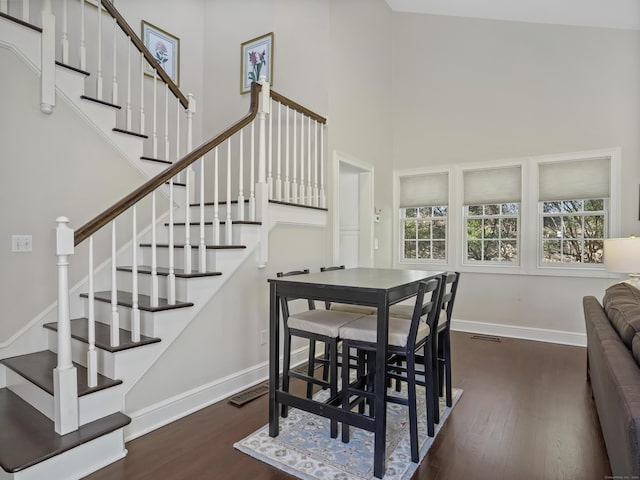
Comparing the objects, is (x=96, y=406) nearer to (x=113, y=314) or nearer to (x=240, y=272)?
(x=113, y=314)

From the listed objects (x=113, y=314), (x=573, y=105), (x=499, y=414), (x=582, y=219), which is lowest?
(x=499, y=414)

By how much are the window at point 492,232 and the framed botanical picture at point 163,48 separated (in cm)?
427

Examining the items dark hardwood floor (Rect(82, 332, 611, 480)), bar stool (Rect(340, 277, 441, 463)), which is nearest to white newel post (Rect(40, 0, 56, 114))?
dark hardwood floor (Rect(82, 332, 611, 480))

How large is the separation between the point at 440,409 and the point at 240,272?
1.82 metres

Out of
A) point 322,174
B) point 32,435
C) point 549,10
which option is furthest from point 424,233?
point 32,435

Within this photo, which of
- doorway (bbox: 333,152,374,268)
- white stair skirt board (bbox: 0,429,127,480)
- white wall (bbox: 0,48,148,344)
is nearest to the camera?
white stair skirt board (bbox: 0,429,127,480)

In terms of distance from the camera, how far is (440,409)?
2586 millimetres

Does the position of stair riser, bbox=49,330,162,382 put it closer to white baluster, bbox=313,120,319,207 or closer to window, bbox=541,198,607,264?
white baluster, bbox=313,120,319,207

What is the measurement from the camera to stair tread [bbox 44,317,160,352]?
7.05ft

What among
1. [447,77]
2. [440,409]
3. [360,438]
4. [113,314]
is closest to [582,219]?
[447,77]

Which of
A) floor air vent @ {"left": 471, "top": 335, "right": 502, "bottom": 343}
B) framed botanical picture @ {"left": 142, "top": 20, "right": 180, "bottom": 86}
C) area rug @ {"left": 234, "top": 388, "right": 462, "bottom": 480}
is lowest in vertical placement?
floor air vent @ {"left": 471, "top": 335, "right": 502, "bottom": 343}

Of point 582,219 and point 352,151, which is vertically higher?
point 352,151

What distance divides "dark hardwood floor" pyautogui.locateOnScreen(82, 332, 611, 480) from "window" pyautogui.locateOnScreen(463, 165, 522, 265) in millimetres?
1880

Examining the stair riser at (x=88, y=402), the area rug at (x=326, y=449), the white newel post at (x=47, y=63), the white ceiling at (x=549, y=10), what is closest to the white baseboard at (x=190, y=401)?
the stair riser at (x=88, y=402)
